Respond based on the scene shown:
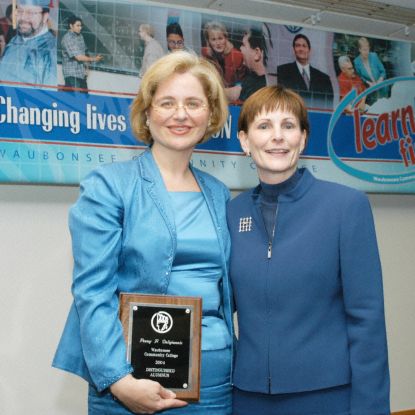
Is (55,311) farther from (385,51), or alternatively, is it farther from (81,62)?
(385,51)

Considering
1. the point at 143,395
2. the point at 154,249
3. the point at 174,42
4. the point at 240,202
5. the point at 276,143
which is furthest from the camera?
the point at 174,42

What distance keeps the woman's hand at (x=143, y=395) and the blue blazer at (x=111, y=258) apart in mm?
26

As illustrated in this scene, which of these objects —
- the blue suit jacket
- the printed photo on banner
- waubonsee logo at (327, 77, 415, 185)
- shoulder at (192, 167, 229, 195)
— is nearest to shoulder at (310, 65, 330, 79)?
the blue suit jacket

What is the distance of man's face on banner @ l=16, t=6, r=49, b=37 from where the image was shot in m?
2.43

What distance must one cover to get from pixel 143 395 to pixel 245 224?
1.85ft

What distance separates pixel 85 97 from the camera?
2529mm

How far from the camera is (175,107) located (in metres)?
1.59

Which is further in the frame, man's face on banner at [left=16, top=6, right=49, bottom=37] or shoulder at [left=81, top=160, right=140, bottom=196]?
man's face on banner at [left=16, top=6, right=49, bottom=37]

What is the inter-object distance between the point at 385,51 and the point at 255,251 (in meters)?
2.12

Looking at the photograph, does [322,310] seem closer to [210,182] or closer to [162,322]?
[162,322]

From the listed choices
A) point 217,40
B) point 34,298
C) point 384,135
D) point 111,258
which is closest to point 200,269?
point 111,258

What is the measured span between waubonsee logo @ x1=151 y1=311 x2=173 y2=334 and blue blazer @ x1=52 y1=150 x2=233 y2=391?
0.09 meters

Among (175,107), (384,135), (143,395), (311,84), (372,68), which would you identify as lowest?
(143,395)

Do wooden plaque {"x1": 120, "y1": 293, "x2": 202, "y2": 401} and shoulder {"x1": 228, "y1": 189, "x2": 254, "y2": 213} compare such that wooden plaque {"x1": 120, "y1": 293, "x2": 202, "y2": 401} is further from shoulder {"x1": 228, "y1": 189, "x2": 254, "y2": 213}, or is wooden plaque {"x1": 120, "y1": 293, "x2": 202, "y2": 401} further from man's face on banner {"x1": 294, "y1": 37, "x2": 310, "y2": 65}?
man's face on banner {"x1": 294, "y1": 37, "x2": 310, "y2": 65}
